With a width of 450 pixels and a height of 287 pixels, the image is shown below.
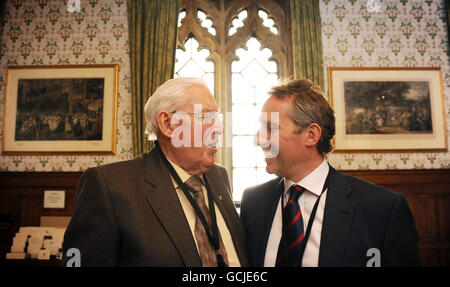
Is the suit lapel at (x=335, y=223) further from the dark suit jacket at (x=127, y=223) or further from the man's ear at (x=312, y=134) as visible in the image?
the dark suit jacket at (x=127, y=223)

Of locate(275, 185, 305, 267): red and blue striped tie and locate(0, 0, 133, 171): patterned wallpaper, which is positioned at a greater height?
locate(0, 0, 133, 171): patterned wallpaper

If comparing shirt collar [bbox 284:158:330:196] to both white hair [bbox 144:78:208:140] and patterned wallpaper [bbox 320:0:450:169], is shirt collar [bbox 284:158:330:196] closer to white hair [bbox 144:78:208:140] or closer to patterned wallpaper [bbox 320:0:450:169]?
white hair [bbox 144:78:208:140]

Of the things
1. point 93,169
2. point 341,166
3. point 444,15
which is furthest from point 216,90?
point 444,15

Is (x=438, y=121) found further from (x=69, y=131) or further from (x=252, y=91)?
(x=69, y=131)

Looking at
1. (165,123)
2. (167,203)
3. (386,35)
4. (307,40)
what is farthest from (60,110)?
(386,35)

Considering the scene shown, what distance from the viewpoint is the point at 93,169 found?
129cm

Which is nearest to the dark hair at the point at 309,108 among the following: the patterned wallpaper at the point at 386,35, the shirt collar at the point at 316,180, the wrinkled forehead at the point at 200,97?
the shirt collar at the point at 316,180

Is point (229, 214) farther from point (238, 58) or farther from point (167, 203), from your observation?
point (238, 58)

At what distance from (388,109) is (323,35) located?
1.48 meters

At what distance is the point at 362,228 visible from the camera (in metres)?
1.32

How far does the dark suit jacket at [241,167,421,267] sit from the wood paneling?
2800 millimetres

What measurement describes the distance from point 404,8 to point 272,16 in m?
1.99

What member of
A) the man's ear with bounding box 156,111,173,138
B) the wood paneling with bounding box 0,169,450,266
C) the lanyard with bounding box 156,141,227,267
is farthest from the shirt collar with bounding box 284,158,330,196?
the wood paneling with bounding box 0,169,450,266

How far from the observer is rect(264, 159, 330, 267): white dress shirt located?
132 centimetres
